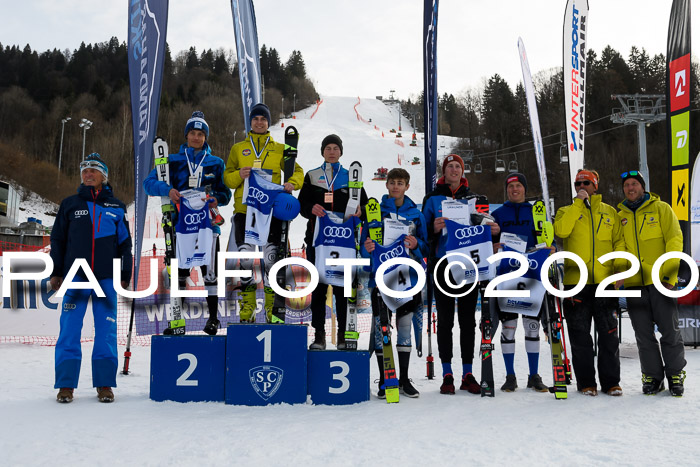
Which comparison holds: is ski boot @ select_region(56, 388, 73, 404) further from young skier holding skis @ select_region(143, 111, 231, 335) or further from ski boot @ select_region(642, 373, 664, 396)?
ski boot @ select_region(642, 373, 664, 396)

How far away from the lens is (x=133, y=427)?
10.4 feet

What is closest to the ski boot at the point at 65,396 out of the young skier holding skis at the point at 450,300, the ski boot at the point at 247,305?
the ski boot at the point at 247,305

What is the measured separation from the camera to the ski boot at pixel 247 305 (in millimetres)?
4297

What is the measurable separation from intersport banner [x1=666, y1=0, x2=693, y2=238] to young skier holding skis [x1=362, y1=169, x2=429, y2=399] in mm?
3408

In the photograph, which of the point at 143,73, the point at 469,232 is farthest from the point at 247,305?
the point at 143,73

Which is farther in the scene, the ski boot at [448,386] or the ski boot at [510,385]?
the ski boot at [510,385]

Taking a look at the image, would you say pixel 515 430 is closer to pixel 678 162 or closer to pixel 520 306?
pixel 520 306

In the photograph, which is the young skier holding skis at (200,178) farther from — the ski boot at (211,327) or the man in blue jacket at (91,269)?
the man in blue jacket at (91,269)

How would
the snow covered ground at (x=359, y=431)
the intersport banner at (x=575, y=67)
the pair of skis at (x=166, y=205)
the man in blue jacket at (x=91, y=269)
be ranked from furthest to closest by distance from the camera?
1. the intersport banner at (x=575, y=67)
2. the pair of skis at (x=166, y=205)
3. the man in blue jacket at (x=91, y=269)
4. the snow covered ground at (x=359, y=431)

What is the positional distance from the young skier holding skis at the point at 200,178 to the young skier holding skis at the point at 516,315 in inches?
97.6

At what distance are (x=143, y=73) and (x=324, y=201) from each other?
2.75 metres

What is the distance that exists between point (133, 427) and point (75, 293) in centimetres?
136

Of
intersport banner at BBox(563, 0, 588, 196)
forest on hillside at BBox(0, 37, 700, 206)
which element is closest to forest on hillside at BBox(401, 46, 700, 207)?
forest on hillside at BBox(0, 37, 700, 206)

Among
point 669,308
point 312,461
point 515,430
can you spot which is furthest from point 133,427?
point 669,308
